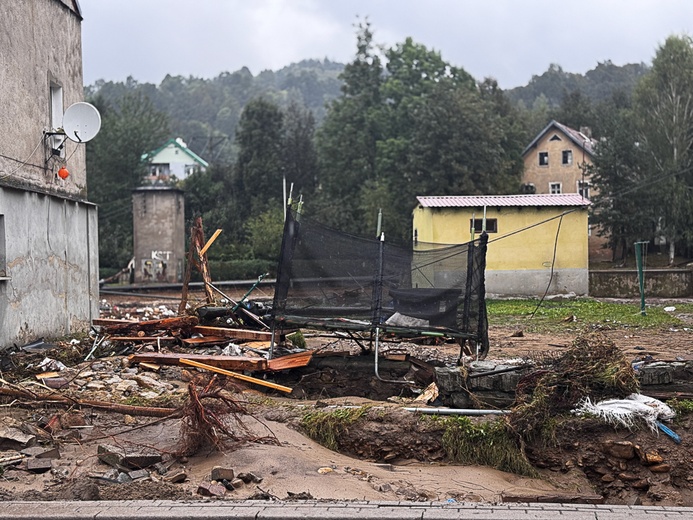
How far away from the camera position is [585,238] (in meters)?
32.2

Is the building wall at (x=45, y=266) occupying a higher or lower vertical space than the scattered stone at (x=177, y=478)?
higher

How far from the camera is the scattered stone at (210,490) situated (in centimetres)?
673

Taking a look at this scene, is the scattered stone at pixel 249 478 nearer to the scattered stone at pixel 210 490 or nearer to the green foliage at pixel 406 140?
the scattered stone at pixel 210 490

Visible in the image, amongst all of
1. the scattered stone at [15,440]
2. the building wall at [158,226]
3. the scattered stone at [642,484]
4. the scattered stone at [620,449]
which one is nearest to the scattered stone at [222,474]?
the scattered stone at [15,440]

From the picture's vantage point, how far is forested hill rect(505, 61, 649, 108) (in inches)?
4717

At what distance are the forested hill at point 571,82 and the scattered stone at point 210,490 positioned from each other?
117 m

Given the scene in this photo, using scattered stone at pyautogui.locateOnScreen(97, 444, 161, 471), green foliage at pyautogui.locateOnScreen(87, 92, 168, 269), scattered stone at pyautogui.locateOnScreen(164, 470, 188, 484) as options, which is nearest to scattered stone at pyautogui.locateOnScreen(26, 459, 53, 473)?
scattered stone at pyautogui.locateOnScreen(97, 444, 161, 471)

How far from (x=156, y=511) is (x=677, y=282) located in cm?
3084

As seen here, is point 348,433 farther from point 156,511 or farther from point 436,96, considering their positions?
point 436,96

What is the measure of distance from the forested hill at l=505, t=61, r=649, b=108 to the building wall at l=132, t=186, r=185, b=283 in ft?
277

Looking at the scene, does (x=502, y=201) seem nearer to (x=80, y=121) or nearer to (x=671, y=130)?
(x=671, y=130)

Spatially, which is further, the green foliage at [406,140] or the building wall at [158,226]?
the green foliage at [406,140]

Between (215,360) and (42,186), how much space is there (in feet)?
17.3

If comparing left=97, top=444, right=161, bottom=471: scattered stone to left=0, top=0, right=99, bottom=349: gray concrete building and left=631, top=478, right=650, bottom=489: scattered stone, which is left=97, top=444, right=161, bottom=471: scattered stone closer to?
left=631, top=478, right=650, bottom=489: scattered stone
